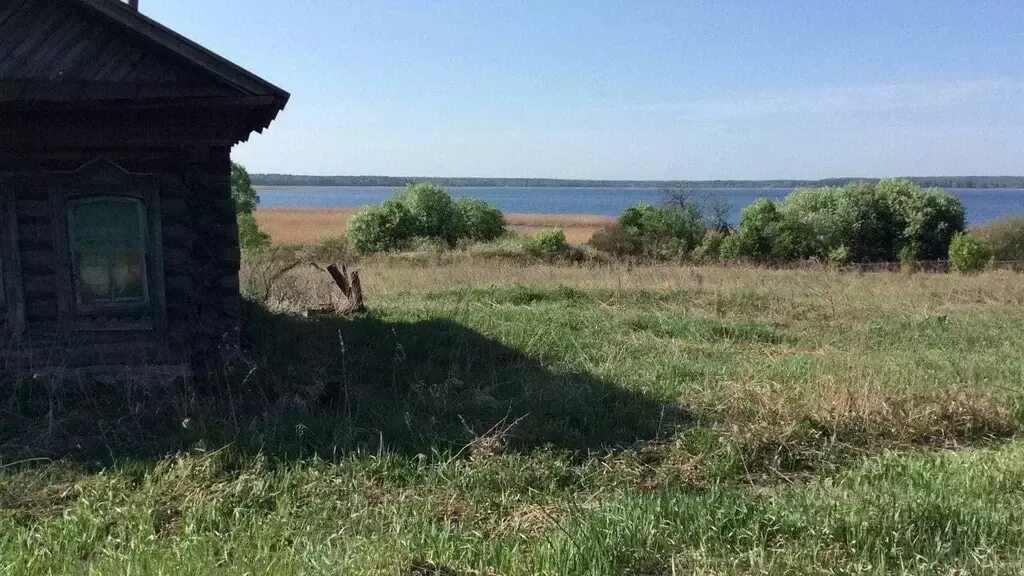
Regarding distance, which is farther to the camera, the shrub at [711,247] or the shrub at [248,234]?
the shrub at [711,247]

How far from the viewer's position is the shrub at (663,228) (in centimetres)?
3172

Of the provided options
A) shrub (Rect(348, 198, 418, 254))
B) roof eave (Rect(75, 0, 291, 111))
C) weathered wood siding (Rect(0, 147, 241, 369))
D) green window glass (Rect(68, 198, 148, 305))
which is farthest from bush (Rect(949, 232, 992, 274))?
green window glass (Rect(68, 198, 148, 305))

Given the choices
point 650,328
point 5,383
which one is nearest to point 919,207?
point 650,328

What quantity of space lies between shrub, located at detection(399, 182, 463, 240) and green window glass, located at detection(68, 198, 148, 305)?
25.5 meters

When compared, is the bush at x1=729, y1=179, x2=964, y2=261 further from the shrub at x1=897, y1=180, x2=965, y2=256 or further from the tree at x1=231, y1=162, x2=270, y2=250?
the tree at x1=231, y1=162, x2=270, y2=250

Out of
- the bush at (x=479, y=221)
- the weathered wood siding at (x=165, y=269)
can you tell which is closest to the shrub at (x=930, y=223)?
the bush at (x=479, y=221)

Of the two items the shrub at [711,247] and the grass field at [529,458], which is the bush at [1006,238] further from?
the grass field at [529,458]

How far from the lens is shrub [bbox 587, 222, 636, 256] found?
32.1 m

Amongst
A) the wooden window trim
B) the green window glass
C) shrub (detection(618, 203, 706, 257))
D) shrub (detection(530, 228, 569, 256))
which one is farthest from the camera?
shrub (detection(618, 203, 706, 257))

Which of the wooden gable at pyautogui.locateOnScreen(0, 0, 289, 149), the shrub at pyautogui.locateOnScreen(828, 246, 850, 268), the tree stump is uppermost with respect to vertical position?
the wooden gable at pyautogui.locateOnScreen(0, 0, 289, 149)

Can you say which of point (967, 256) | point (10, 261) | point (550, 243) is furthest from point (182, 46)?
point (967, 256)

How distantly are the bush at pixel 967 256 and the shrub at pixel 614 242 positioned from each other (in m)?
11.3

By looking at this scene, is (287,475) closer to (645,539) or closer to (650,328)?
(645,539)

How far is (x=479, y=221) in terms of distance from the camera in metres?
35.5
